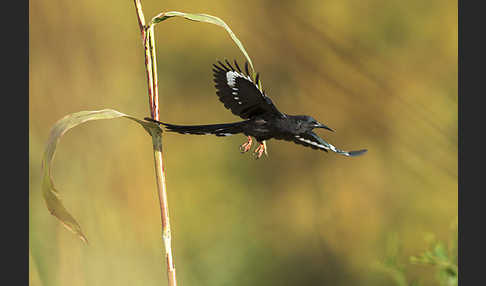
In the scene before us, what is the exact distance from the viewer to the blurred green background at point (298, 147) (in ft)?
2.74

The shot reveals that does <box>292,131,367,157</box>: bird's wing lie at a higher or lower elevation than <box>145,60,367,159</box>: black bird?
lower

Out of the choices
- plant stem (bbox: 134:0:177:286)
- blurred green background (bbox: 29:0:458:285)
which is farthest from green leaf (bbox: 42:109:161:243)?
blurred green background (bbox: 29:0:458:285)

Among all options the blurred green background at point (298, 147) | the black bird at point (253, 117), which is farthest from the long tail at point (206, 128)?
the blurred green background at point (298, 147)

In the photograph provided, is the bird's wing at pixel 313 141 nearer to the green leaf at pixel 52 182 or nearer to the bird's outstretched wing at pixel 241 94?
the bird's outstretched wing at pixel 241 94

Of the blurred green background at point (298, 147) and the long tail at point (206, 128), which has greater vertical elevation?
the blurred green background at point (298, 147)

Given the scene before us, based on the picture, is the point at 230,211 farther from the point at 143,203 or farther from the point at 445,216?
the point at 445,216

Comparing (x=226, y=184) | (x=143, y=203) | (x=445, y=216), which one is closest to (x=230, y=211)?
(x=226, y=184)

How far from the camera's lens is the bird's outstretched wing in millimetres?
328

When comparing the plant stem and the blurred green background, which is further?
the blurred green background

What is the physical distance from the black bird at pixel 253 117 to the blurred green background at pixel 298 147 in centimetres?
49

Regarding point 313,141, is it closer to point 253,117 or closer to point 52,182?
point 253,117

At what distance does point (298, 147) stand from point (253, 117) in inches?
21.9

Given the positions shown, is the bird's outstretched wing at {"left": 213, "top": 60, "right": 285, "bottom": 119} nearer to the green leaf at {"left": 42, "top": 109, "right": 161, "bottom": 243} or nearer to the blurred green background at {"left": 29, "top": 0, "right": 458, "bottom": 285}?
the green leaf at {"left": 42, "top": 109, "right": 161, "bottom": 243}

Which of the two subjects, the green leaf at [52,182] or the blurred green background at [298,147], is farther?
the blurred green background at [298,147]
